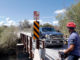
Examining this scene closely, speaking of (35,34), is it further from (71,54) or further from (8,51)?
(8,51)

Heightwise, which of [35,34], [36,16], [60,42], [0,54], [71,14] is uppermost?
[71,14]

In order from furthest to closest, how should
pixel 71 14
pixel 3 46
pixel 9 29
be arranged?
pixel 9 29 → pixel 3 46 → pixel 71 14

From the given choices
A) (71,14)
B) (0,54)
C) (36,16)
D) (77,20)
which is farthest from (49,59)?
(0,54)

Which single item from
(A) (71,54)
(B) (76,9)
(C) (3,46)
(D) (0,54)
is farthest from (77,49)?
(D) (0,54)

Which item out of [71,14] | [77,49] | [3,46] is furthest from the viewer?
[3,46]

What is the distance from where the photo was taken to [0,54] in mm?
16125

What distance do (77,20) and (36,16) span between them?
4994mm

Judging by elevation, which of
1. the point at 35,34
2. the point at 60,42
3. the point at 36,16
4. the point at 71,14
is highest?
the point at 71,14

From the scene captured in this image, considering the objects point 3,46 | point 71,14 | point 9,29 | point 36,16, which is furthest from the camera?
point 9,29

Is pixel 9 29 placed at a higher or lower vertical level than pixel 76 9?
lower

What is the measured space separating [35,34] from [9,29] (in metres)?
13.0

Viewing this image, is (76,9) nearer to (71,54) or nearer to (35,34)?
(35,34)

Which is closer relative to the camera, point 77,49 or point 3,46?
point 77,49

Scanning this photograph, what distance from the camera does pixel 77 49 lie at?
2.63m
